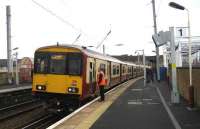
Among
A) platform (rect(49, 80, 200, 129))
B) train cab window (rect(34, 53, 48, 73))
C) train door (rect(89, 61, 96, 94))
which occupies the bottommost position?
platform (rect(49, 80, 200, 129))

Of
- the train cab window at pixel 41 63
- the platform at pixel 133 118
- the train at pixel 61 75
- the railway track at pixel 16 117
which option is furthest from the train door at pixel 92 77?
the railway track at pixel 16 117

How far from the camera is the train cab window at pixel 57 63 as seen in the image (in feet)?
62.0

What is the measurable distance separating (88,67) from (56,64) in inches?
63.3

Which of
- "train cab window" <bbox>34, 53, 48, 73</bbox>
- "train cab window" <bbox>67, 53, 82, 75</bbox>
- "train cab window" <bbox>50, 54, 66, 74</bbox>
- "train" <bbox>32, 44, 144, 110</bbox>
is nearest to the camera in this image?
"train" <bbox>32, 44, 144, 110</bbox>

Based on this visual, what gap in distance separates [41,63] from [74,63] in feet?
5.02

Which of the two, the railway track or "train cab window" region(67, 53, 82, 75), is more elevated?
"train cab window" region(67, 53, 82, 75)

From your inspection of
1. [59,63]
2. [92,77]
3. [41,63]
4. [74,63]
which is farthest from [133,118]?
[92,77]

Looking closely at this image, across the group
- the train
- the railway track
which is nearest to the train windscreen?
the train

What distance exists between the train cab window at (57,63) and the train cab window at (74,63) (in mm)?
262

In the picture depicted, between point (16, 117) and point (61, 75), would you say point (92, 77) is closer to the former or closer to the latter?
point (61, 75)

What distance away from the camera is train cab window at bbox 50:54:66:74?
1889cm

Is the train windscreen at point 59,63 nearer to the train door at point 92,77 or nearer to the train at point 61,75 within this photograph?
the train at point 61,75

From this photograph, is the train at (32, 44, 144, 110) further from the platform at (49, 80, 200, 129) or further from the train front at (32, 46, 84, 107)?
the platform at (49, 80, 200, 129)

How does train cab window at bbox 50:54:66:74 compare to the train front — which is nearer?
the train front
